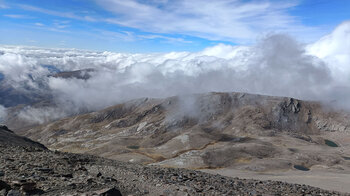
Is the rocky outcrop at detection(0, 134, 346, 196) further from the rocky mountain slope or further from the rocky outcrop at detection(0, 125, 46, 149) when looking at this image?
the rocky outcrop at detection(0, 125, 46, 149)

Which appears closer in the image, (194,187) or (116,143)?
(194,187)

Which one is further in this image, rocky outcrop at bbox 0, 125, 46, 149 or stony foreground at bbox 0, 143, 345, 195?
rocky outcrop at bbox 0, 125, 46, 149

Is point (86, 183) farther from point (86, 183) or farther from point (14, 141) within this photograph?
point (14, 141)

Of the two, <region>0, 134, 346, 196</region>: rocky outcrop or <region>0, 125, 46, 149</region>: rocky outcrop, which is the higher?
<region>0, 134, 346, 196</region>: rocky outcrop

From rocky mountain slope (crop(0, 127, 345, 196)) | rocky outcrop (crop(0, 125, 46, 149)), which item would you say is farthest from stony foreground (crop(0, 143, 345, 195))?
rocky outcrop (crop(0, 125, 46, 149))

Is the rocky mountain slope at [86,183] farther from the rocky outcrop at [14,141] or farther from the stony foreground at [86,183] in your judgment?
the rocky outcrop at [14,141]

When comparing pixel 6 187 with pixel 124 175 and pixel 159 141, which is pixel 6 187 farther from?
pixel 159 141

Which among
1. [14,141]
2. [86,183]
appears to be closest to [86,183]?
[86,183]

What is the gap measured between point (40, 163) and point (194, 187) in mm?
13319

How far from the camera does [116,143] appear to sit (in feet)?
583

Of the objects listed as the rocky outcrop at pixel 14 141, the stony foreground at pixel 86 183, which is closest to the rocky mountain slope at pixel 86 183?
the stony foreground at pixel 86 183

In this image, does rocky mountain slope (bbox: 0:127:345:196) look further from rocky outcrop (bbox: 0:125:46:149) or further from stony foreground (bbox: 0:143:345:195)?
rocky outcrop (bbox: 0:125:46:149)

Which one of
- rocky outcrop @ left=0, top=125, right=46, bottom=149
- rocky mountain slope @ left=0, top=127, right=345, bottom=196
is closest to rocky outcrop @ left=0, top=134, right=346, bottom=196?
rocky mountain slope @ left=0, top=127, right=345, bottom=196

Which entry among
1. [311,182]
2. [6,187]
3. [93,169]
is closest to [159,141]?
[311,182]
